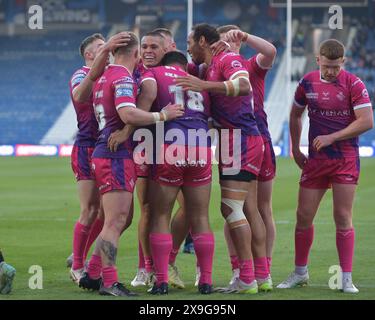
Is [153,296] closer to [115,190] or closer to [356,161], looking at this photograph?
[115,190]

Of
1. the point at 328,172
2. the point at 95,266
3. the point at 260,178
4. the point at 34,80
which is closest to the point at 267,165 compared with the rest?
the point at 260,178

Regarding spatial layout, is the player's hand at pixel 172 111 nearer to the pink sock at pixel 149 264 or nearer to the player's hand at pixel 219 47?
the player's hand at pixel 219 47

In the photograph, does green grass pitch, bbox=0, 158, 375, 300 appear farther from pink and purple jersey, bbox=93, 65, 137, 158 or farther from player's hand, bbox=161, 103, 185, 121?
player's hand, bbox=161, 103, 185, 121

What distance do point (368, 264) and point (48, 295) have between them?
151 inches

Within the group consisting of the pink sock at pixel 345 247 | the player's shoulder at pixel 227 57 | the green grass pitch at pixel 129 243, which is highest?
the player's shoulder at pixel 227 57

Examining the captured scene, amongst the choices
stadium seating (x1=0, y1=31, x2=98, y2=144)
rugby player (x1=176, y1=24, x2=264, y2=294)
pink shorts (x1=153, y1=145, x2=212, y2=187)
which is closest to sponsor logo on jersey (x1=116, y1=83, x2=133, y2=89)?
pink shorts (x1=153, y1=145, x2=212, y2=187)

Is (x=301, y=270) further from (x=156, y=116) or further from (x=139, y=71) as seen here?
(x=139, y=71)

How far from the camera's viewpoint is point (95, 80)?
8.89 metres

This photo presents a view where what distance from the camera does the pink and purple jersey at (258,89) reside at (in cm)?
949

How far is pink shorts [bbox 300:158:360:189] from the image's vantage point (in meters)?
9.12

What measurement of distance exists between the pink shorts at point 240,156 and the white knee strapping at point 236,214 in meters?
0.24

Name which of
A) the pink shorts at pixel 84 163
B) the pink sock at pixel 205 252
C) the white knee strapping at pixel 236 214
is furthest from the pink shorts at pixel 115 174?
the pink shorts at pixel 84 163

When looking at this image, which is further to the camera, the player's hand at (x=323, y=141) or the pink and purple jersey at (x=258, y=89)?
the pink and purple jersey at (x=258, y=89)
